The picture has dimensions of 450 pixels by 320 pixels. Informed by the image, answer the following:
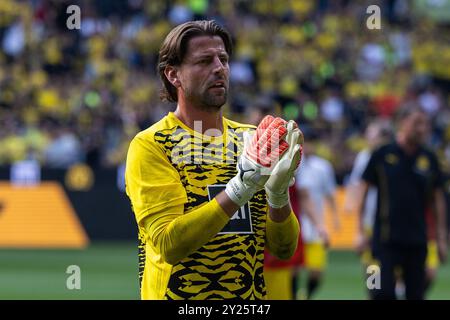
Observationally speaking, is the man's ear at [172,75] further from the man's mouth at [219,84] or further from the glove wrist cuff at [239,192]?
the glove wrist cuff at [239,192]

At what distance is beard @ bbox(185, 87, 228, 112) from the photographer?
5164mm

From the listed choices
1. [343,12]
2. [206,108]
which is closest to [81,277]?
[206,108]

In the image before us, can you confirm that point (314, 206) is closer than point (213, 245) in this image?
No

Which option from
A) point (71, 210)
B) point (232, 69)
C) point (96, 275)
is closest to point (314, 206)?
point (96, 275)

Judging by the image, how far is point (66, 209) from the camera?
22.0 meters

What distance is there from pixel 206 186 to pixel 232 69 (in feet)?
74.9

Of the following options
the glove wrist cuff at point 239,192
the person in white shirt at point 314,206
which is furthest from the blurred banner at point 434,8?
the glove wrist cuff at point 239,192

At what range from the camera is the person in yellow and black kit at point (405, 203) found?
1052 cm

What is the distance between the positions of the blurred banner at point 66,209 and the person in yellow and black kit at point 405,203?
37.0 feet

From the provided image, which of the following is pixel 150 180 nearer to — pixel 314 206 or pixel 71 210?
pixel 314 206

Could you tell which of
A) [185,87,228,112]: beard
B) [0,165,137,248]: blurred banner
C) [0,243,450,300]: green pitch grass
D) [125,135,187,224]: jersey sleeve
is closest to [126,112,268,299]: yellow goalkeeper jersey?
[125,135,187,224]: jersey sleeve

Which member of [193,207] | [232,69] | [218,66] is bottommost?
[193,207]

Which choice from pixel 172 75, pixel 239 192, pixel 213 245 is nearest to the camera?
pixel 239 192
